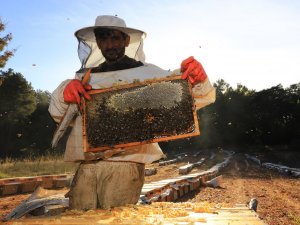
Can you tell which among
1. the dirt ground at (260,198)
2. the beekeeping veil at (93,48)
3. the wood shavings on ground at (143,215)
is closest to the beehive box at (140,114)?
the wood shavings on ground at (143,215)

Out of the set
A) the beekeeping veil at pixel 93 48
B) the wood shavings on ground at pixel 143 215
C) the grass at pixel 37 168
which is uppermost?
the beekeeping veil at pixel 93 48

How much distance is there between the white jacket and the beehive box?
140 mm

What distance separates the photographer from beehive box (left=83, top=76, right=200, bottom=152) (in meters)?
3.80

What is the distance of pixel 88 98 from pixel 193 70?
47.5 inches

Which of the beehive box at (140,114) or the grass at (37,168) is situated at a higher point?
the beehive box at (140,114)

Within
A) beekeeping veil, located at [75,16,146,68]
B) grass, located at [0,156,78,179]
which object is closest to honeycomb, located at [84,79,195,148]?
beekeeping veil, located at [75,16,146,68]

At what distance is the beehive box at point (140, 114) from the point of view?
3.80m

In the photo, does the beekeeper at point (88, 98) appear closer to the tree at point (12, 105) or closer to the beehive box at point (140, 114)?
the beehive box at point (140, 114)

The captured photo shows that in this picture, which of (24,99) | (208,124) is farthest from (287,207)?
(208,124)

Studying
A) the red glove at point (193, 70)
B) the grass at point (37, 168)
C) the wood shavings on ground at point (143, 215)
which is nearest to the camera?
the wood shavings on ground at point (143, 215)

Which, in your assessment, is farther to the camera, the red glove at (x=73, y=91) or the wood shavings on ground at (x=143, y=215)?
the red glove at (x=73, y=91)

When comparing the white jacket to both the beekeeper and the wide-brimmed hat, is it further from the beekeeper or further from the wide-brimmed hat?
the wide-brimmed hat

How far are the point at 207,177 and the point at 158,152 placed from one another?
12.9 m

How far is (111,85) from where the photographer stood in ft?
13.4
